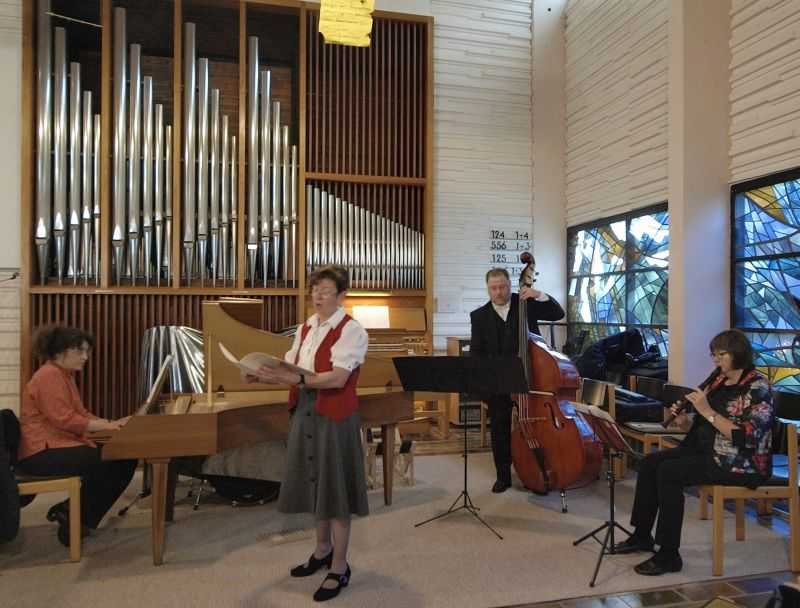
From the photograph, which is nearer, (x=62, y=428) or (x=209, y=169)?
(x=62, y=428)

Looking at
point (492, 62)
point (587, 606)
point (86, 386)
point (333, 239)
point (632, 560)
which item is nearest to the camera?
point (587, 606)

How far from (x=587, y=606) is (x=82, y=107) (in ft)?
19.7

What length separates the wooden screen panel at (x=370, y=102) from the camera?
6250 millimetres

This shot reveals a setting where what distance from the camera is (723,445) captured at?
9.77ft

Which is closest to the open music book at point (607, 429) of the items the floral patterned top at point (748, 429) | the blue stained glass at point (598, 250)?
the floral patterned top at point (748, 429)

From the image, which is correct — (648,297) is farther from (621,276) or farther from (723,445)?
(723,445)

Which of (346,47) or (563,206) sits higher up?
(346,47)

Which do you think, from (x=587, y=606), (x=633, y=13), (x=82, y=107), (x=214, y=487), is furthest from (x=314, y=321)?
(x=633, y=13)

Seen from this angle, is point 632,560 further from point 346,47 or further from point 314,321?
point 346,47

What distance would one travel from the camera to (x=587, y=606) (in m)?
2.59

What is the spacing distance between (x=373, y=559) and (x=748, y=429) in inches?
79.2

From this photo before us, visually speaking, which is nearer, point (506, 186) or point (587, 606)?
point (587, 606)

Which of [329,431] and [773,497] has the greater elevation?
[329,431]

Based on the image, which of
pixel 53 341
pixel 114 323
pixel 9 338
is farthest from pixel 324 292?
pixel 9 338
